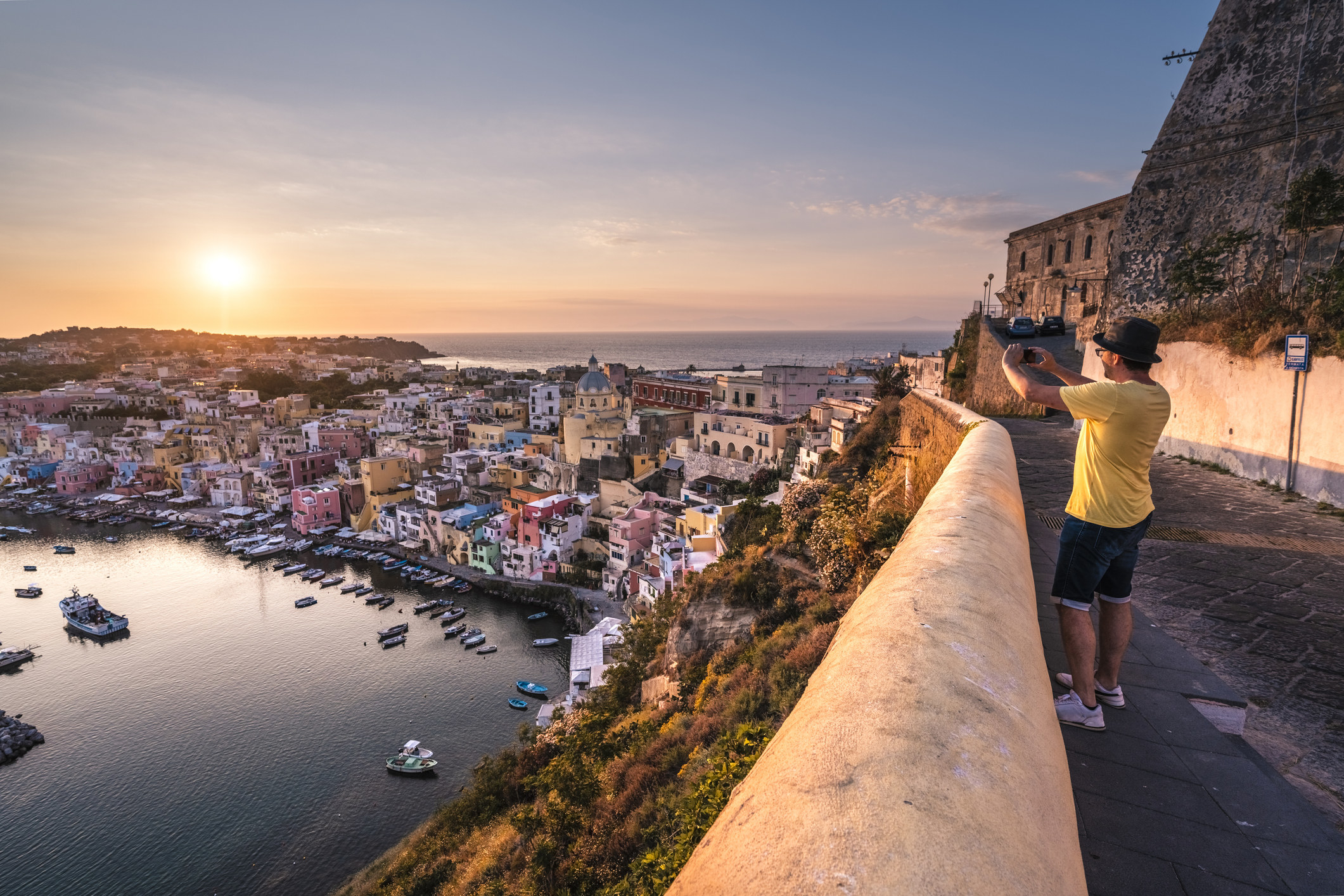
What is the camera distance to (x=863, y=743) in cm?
107

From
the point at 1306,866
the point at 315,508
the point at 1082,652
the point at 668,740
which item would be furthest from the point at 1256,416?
the point at 315,508

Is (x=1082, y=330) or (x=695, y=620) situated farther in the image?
(x=1082, y=330)

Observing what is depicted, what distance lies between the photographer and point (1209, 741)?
2207 millimetres

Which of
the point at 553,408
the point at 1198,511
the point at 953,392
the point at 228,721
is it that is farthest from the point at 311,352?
the point at 1198,511

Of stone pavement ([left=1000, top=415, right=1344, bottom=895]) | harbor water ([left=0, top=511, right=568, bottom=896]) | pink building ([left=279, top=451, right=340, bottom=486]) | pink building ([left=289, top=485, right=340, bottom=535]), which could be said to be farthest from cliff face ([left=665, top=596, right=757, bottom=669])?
pink building ([left=279, top=451, right=340, bottom=486])

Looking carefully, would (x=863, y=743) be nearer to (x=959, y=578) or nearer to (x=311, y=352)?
(x=959, y=578)

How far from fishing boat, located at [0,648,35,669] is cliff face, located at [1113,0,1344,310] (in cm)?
3656

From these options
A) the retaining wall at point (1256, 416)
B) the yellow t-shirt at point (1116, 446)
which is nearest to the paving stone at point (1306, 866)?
the yellow t-shirt at point (1116, 446)

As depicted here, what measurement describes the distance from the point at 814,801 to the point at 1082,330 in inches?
648

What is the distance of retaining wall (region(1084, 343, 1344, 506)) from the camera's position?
520 cm

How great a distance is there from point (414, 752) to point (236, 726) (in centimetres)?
665

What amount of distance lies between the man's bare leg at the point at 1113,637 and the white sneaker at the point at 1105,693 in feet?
0.07

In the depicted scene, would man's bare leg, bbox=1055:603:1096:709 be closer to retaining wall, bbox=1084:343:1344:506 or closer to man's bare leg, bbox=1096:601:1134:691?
man's bare leg, bbox=1096:601:1134:691

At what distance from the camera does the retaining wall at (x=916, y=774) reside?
2.84 ft
